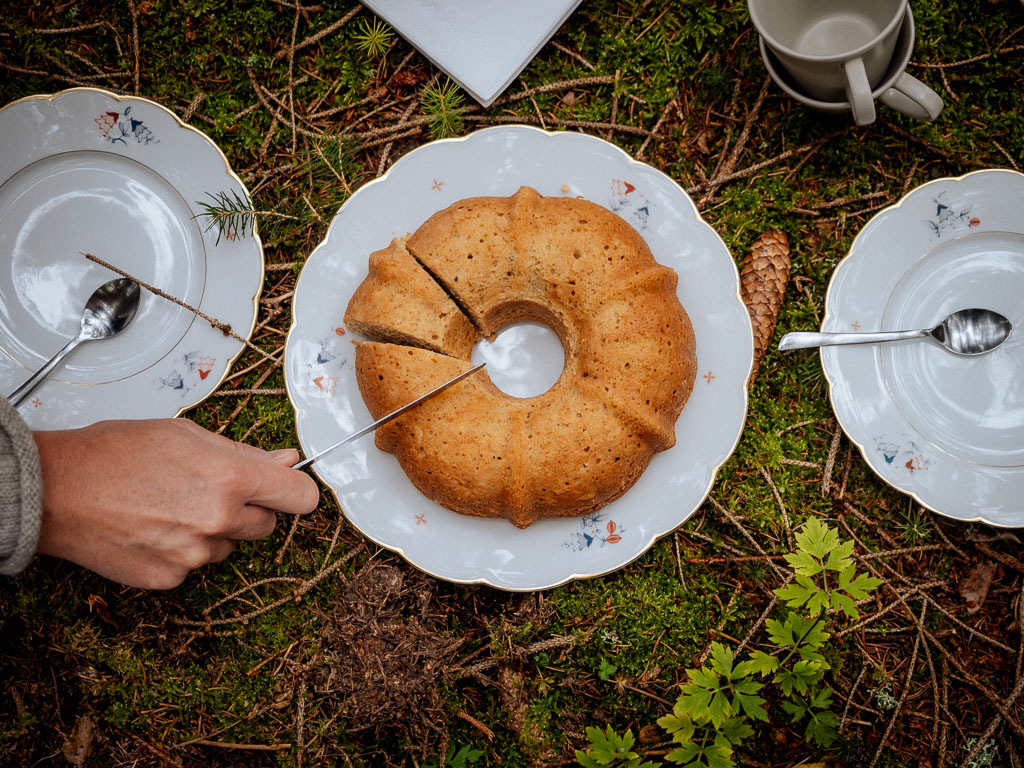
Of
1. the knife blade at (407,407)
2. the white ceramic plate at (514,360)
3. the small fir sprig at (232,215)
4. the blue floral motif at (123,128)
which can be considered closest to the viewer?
the knife blade at (407,407)

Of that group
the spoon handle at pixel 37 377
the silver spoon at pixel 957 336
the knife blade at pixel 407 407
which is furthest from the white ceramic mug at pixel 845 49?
the spoon handle at pixel 37 377

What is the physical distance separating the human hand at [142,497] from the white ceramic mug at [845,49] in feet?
7.63

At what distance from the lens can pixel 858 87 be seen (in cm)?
246

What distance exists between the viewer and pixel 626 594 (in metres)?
2.89

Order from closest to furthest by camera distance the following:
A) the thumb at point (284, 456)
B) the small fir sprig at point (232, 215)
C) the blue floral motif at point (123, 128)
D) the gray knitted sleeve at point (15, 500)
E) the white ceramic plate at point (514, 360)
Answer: the gray knitted sleeve at point (15, 500)
the thumb at point (284, 456)
the white ceramic plate at point (514, 360)
the small fir sprig at point (232, 215)
the blue floral motif at point (123, 128)

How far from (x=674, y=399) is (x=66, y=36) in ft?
9.31

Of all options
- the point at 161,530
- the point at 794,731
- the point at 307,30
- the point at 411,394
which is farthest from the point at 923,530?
the point at 307,30

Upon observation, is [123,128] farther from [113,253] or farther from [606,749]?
[606,749]

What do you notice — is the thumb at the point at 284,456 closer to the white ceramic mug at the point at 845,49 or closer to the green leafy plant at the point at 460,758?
the green leafy plant at the point at 460,758

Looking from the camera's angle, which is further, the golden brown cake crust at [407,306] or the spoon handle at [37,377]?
the spoon handle at [37,377]

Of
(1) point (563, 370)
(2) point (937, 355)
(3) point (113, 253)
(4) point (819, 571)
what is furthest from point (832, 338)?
(3) point (113, 253)

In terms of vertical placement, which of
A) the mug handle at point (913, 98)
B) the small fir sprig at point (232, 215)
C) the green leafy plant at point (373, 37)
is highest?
the green leafy plant at point (373, 37)

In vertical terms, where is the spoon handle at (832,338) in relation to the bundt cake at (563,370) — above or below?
below

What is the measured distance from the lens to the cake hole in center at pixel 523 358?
2.85m
